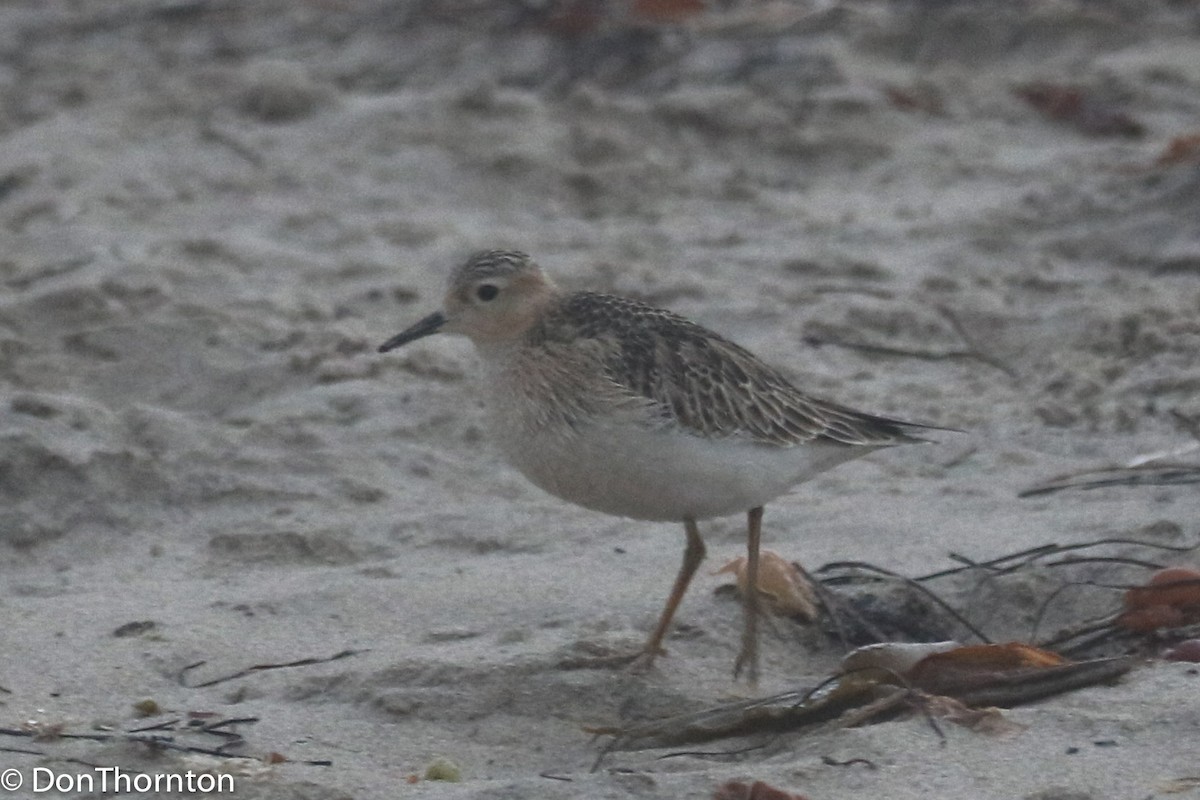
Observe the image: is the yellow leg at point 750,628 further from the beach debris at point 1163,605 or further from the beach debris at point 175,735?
the beach debris at point 175,735

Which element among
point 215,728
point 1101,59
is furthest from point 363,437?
point 1101,59

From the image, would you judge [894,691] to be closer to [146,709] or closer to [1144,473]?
[146,709]

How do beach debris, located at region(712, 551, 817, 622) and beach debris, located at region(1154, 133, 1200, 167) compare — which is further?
beach debris, located at region(1154, 133, 1200, 167)

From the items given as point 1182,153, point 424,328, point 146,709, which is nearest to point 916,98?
point 1182,153

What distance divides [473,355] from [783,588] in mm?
2082

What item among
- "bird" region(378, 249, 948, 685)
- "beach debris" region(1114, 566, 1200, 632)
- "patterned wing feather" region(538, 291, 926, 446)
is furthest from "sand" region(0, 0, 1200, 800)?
"patterned wing feather" region(538, 291, 926, 446)

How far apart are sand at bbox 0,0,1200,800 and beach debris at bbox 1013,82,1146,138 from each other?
0.02m

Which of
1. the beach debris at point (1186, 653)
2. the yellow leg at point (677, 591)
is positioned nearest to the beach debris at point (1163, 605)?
the beach debris at point (1186, 653)

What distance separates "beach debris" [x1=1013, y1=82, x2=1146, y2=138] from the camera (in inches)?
343

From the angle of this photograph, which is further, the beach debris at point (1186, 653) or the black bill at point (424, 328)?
the black bill at point (424, 328)

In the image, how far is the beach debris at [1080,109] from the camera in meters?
8.72

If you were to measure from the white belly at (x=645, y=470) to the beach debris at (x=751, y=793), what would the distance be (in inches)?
44.5

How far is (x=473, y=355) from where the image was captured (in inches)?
267

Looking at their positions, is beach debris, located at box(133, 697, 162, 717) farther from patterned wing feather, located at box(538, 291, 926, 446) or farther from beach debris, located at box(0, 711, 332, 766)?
patterned wing feather, located at box(538, 291, 926, 446)
